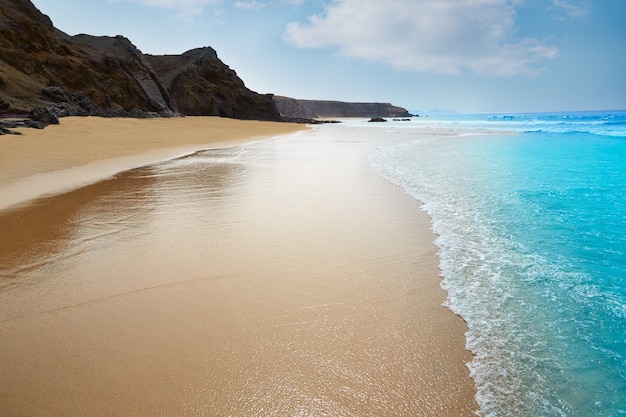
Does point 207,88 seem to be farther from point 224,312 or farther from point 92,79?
point 224,312

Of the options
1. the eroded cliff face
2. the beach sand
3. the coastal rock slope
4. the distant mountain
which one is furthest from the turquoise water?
the distant mountain

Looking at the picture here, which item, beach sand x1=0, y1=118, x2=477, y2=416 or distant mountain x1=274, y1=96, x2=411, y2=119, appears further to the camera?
distant mountain x1=274, y1=96, x2=411, y2=119

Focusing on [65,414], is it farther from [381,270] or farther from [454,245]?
[454,245]

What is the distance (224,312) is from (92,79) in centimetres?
3020

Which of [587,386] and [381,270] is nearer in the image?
[587,386]

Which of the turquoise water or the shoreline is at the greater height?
the shoreline

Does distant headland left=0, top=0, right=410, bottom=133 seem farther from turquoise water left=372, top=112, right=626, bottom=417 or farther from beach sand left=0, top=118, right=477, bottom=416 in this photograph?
turquoise water left=372, top=112, right=626, bottom=417

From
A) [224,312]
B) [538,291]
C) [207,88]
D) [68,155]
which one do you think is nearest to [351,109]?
[207,88]

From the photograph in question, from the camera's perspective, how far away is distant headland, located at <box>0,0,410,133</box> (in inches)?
689

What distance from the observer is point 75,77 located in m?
24.9

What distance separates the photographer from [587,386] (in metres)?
2.03

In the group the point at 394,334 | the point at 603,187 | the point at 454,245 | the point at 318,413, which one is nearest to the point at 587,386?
the point at 394,334

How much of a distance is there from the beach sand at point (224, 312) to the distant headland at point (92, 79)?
10754 millimetres

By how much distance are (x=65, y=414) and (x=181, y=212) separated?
3.89 meters
